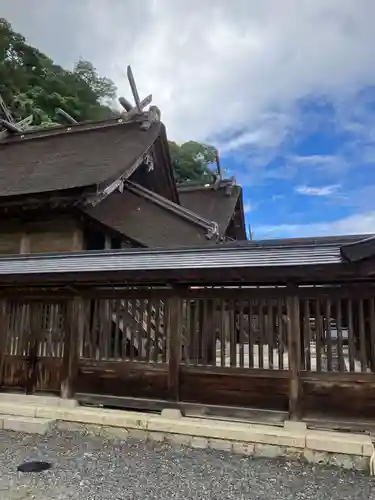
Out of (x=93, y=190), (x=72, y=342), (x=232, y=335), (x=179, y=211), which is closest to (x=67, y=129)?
(x=179, y=211)

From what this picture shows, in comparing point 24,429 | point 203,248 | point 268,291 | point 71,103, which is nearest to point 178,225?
point 203,248

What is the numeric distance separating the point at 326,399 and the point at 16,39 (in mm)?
32043

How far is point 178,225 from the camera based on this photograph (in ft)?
32.6

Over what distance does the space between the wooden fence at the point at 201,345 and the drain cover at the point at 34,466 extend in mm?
1512

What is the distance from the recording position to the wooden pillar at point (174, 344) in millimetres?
5344

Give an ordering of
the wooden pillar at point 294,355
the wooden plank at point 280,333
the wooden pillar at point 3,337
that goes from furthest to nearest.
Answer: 1. the wooden pillar at point 3,337
2. the wooden plank at point 280,333
3. the wooden pillar at point 294,355

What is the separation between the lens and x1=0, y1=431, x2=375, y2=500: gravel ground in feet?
11.5

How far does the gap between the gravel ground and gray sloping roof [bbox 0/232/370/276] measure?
210 centimetres

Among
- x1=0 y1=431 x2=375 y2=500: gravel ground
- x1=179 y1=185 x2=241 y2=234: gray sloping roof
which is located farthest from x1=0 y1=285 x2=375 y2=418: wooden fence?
x1=179 y1=185 x2=241 y2=234: gray sloping roof

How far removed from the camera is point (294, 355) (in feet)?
16.1

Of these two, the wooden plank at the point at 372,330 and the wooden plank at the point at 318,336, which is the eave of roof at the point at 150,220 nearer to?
the wooden plank at the point at 318,336

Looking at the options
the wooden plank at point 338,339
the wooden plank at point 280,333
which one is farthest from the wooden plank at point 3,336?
the wooden plank at point 338,339

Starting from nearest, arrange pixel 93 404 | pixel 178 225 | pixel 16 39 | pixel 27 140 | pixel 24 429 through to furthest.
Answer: pixel 24 429
pixel 93 404
pixel 178 225
pixel 27 140
pixel 16 39

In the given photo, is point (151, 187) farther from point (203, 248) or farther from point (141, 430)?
point (141, 430)
